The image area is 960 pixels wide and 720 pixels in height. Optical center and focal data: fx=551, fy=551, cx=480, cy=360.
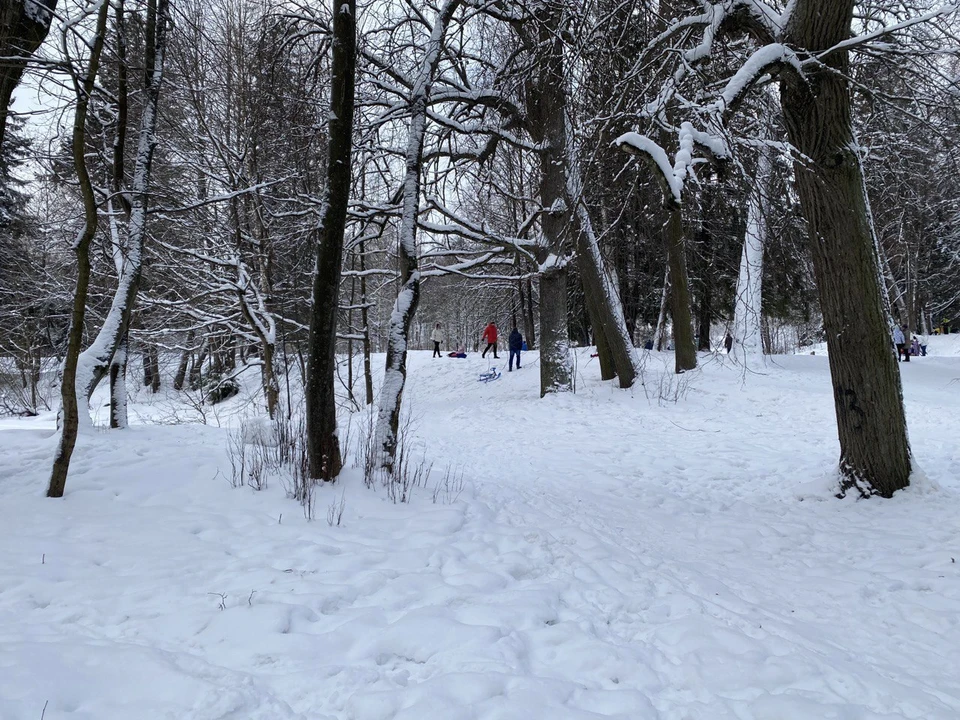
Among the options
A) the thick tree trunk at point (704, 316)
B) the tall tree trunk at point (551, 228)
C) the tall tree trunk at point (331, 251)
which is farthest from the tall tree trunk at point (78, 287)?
the thick tree trunk at point (704, 316)

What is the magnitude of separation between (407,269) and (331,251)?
0.85 metres

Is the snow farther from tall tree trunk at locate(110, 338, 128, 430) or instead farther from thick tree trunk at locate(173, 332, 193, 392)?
thick tree trunk at locate(173, 332, 193, 392)

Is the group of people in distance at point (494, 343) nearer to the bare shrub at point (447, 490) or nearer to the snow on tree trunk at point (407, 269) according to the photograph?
the bare shrub at point (447, 490)

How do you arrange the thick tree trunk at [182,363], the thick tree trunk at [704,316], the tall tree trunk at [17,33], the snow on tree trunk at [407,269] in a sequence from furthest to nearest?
the thick tree trunk at [704,316] → the thick tree trunk at [182,363] → the snow on tree trunk at [407,269] → the tall tree trunk at [17,33]

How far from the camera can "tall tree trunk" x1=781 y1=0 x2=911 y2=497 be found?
4.91m

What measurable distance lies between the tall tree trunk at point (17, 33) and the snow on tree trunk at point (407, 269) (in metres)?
3.03

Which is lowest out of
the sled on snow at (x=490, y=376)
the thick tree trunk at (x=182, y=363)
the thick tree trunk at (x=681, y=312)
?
the sled on snow at (x=490, y=376)

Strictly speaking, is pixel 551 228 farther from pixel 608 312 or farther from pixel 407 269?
pixel 407 269

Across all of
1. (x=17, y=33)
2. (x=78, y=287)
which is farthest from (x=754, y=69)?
(x=17, y=33)

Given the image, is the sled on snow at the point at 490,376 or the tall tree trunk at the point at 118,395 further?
the sled on snow at the point at 490,376

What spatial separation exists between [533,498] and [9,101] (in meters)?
5.62

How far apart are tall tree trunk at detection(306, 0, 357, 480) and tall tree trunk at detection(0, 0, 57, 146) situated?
2.18 meters

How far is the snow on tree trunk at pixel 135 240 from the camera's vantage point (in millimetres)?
6723

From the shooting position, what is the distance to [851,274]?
16.4 feet
